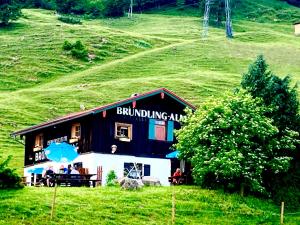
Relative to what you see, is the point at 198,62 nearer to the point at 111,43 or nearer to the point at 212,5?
the point at 111,43

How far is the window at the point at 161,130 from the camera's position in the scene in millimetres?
57594

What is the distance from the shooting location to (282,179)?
47.0m

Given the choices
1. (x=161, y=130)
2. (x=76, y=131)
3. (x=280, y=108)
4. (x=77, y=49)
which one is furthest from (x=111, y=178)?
(x=77, y=49)

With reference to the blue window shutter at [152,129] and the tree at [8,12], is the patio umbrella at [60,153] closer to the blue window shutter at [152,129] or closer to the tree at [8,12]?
the blue window shutter at [152,129]

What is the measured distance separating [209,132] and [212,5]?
112869 millimetres

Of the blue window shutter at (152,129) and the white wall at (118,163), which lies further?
the blue window shutter at (152,129)

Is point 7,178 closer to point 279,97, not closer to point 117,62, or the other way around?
point 279,97

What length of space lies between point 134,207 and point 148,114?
18.0 meters

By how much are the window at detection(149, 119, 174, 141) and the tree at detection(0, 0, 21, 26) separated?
285 feet

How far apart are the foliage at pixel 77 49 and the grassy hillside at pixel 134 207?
74.2 metres

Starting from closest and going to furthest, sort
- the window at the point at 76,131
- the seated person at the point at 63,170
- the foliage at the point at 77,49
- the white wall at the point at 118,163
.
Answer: the seated person at the point at 63,170, the white wall at the point at 118,163, the window at the point at 76,131, the foliage at the point at 77,49

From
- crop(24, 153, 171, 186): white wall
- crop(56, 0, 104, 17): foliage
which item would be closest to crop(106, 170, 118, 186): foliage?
crop(24, 153, 171, 186): white wall

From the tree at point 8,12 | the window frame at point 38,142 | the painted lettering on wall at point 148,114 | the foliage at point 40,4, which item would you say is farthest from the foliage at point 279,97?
the foliage at point 40,4

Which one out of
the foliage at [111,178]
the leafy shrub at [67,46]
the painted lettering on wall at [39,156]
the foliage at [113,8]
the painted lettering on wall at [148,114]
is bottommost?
the painted lettering on wall at [39,156]
